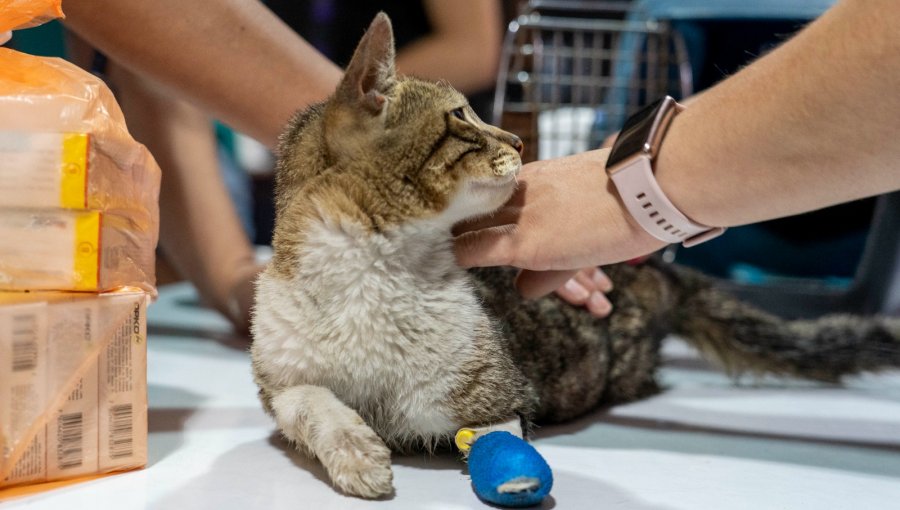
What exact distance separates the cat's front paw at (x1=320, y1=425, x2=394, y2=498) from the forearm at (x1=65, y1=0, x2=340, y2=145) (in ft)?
1.90

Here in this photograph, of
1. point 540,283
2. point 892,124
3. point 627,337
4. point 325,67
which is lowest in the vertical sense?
point 627,337

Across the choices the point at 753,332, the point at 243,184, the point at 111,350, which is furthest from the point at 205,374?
the point at 243,184

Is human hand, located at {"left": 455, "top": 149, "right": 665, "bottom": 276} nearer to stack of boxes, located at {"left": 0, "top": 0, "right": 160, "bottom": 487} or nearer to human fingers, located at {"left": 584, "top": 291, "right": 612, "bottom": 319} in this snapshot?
human fingers, located at {"left": 584, "top": 291, "right": 612, "bottom": 319}

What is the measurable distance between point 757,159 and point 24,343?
82 cm

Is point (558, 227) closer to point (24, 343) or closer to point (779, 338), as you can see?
point (24, 343)

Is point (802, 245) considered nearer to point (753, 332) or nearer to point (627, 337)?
point (753, 332)

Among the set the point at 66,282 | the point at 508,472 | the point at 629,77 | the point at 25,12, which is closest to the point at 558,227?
the point at 508,472

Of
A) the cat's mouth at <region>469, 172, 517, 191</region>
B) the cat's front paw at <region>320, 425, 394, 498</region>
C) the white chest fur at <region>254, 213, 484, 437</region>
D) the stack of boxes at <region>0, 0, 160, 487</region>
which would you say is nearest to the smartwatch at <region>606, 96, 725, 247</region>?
the cat's mouth at <region>469, 172, 517, 191</region>

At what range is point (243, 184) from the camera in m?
3.34

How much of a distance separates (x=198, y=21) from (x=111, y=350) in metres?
0.57

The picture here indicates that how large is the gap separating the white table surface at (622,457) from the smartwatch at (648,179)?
311mm

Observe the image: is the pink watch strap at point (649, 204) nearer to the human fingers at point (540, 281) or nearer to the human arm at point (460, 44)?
the human fingers at point (540, 281)

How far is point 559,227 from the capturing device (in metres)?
0.99

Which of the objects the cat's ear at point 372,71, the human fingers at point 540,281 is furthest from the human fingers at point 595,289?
the cat's ear at point 372,71
